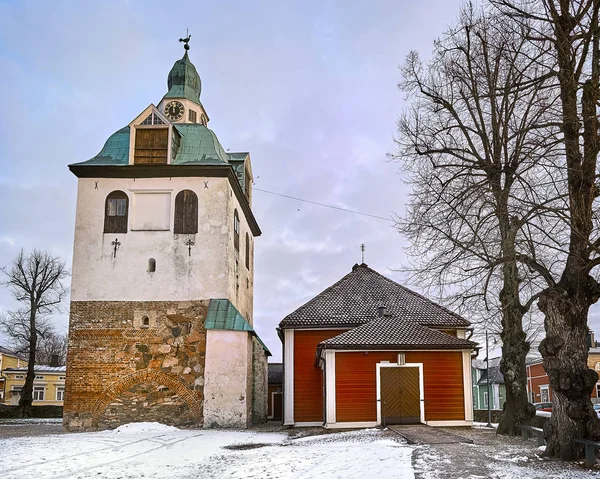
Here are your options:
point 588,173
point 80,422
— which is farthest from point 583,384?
point 80,422

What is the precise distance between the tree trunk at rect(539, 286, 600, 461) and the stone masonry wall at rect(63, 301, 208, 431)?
1500cm

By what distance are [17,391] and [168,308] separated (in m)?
45.8

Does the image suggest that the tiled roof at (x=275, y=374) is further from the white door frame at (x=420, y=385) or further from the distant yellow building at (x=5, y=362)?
the distant yellow building at (x=5, y=362)

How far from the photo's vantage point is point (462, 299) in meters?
16.8

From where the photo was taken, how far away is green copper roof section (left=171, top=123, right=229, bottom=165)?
90.0 feet

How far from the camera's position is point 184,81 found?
3303cm

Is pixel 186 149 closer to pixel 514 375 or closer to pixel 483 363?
pixel 514 375

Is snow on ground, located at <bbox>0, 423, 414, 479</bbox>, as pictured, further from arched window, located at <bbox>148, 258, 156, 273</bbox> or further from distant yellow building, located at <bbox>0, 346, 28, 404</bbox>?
distant yellow building, located at <bbox>0, 346, 28, 404</bbox>

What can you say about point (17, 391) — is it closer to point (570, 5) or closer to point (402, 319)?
point (402, 319)

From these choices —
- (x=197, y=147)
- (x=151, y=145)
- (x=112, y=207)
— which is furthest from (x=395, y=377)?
(x=151, y=145)

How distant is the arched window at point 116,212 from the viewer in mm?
26905

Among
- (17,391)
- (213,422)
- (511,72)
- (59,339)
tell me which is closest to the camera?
(511,72)

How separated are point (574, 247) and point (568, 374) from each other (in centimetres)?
251

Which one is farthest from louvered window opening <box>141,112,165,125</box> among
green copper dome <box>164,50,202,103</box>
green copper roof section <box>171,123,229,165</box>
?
green copper dome <box>164,50,202,103</box>
